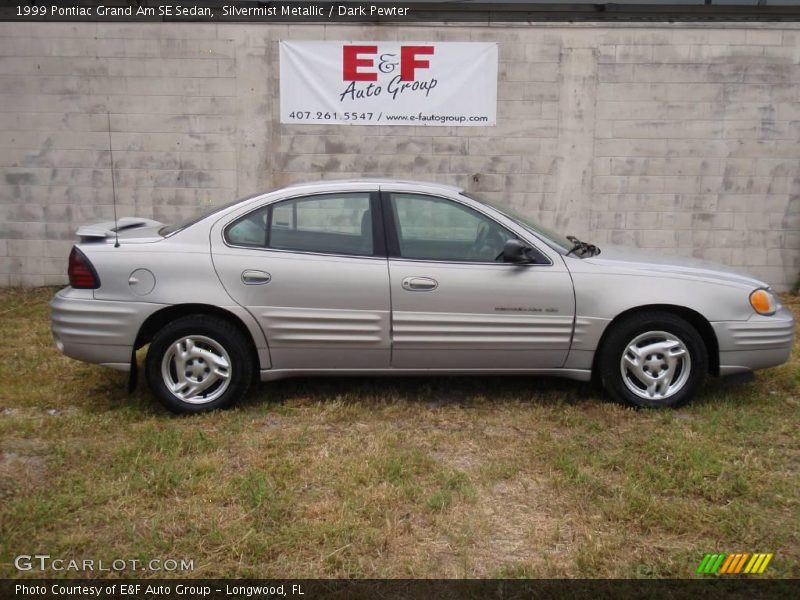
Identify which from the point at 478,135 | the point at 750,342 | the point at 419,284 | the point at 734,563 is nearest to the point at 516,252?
the point at 419,284

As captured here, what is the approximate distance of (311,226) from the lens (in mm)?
4887

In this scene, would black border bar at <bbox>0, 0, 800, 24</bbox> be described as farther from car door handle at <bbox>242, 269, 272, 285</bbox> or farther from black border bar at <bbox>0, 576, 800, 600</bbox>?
black border bar at <bbox>0, 576, 800, 600</bbox>

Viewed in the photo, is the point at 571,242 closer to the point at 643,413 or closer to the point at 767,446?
the point at 643,413

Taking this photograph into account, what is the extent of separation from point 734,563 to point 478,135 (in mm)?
6481

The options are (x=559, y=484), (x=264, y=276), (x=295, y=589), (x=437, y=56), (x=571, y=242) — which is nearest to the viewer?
(x=295, y=589)

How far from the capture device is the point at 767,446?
4355 mm

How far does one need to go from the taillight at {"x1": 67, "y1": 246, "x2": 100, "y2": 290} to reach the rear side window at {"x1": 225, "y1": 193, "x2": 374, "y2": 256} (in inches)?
33.0

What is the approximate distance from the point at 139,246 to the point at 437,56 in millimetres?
5148

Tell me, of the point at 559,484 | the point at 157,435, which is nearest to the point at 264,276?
the point at 157,435

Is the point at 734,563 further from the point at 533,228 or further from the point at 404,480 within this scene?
the point at 533,228

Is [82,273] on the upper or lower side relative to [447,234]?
lower

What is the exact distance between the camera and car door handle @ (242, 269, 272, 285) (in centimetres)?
470

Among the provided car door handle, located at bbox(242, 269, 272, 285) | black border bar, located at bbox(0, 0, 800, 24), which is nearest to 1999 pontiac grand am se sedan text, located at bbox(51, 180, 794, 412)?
car door handle, located at bbox(242, 269, 272, 285)

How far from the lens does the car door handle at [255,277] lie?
4.70 meters
